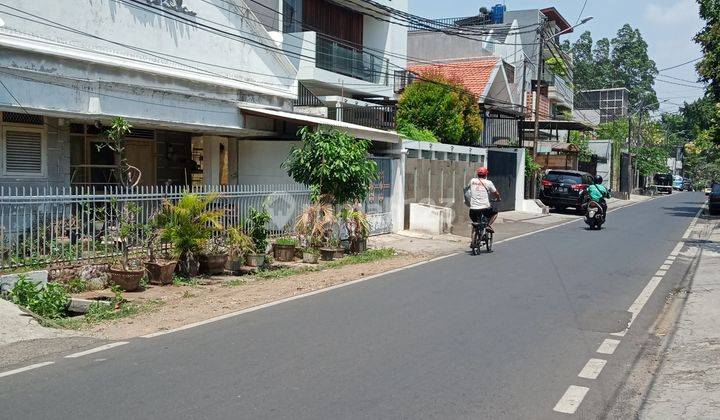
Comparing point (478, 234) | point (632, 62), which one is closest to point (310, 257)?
point (478, 234)

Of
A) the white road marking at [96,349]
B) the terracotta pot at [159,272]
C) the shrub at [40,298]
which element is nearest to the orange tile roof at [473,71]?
the terracotta pot at [159,272]

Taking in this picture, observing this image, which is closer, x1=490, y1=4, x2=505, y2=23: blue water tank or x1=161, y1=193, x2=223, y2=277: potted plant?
x1=161, y1=193, x2=223, y2=277: potted plant

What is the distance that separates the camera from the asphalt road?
206 inches

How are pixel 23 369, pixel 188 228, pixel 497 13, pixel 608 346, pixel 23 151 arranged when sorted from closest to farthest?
pixel 23 369, pixel 608 346, pixel 188 228, pixel 23 151, pixel 497 13

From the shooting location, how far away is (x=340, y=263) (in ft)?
46.4

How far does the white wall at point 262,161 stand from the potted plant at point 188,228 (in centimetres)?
570

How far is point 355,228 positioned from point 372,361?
30.3 ft

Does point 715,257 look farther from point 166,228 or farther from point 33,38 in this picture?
point 33,38

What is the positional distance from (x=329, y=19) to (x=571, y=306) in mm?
20890

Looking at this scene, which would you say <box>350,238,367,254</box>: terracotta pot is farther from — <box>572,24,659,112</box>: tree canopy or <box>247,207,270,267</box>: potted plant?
<box>572,24,659,112</box>: tree canopy

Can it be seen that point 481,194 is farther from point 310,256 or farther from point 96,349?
point 96,349

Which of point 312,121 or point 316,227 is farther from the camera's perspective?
point 312,121

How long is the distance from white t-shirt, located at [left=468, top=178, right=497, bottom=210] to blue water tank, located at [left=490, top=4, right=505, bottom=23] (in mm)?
32120

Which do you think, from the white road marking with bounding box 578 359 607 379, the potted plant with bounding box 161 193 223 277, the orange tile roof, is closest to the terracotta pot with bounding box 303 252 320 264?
the potted plant with bounding box 161 193 223 277
